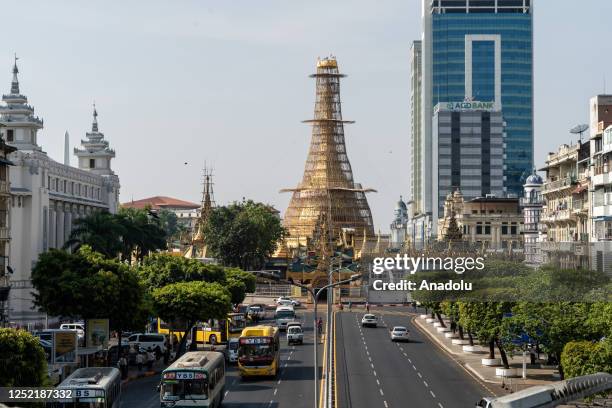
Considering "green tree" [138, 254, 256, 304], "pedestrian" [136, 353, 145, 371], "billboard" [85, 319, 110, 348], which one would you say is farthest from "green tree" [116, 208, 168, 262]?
"billboard" [85, 319, 110, 348]

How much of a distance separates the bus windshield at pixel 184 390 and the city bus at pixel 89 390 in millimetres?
3170

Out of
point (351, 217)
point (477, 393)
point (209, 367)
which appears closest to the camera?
point (209, 367)

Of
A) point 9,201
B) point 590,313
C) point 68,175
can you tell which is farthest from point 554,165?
point 590,313

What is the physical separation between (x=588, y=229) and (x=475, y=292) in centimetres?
3772

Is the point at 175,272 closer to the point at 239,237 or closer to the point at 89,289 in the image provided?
the point at 89,289

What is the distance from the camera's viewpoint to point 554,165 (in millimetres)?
110562

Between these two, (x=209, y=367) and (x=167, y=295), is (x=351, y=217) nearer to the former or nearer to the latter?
(x=167, y=295)

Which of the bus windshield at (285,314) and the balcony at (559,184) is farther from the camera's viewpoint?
the bus windshield at (285,314)

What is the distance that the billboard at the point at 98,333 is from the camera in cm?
6212

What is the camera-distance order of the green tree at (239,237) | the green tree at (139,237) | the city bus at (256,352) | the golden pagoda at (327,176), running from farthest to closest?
1. the golden pagoda at (327,176)
2. the green tree at (239,237)
3. the green tree at (139,237)
4. the city bus at (256,352)

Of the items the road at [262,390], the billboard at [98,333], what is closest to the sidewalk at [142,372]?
the road at [262,390]

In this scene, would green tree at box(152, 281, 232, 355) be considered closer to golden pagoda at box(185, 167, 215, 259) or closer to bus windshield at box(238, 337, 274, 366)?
bus windshield at box(238, 337, 274, 366)

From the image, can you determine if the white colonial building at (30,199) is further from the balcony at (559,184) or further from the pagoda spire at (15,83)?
the balcony at (559,184)

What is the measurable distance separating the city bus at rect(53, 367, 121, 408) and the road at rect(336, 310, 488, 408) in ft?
41.8
